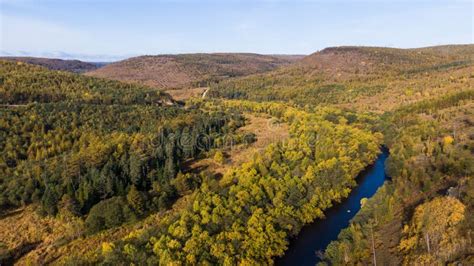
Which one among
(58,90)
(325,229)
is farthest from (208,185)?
(58,90)

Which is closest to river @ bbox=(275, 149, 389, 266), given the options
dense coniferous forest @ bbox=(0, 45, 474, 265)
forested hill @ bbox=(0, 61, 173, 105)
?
dense coniferous forest @ bbox=(0, 45, 474, 265)

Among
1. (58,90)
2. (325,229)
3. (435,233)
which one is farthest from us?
(58,90)

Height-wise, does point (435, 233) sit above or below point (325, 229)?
above

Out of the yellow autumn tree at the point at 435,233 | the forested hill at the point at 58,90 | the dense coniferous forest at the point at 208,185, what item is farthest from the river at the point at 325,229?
the forested hill at the point at 58,90

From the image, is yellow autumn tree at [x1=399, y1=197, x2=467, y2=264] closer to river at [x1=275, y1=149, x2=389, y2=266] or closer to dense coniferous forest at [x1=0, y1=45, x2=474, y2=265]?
dense coniferous forest at [x1=0, y1=45, x2=474, y2=265]

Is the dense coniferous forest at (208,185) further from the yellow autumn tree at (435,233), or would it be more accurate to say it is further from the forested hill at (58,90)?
the forested hill at (58,90)

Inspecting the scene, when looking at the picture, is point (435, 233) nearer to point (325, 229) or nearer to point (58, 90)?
point (325, 229)
